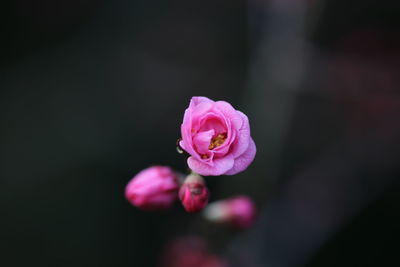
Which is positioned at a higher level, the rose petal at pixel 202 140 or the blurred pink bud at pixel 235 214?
the rose petal at pixel 202 140

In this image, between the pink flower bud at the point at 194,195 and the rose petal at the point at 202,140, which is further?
the pink flower bud at the point at 194,195

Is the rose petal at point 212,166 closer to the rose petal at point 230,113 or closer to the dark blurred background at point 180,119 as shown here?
the rose petal at point 230,113

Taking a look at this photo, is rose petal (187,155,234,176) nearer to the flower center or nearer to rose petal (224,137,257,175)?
rose petal (224,137,257,175)

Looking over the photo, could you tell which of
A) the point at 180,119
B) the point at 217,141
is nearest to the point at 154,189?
the point at 217,141

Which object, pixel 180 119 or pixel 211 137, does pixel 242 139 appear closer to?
pixel 211 137

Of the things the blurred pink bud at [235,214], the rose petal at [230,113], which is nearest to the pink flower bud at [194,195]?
the rose petal at [230,113]

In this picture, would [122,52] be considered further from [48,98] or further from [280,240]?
[280,240]
